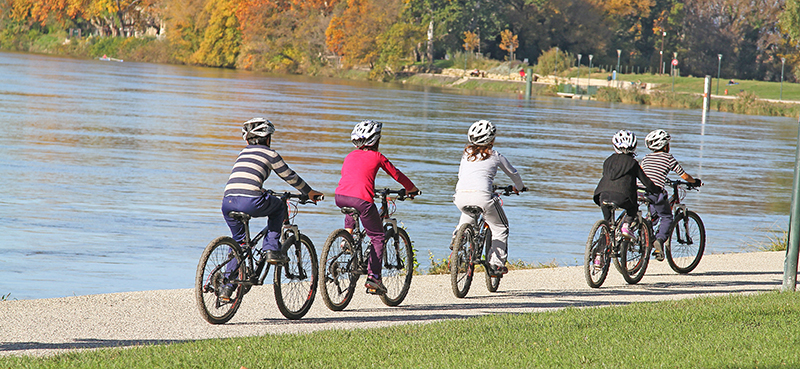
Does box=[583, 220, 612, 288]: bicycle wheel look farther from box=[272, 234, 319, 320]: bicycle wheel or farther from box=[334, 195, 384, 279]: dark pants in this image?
box=[272, 234, 319, 320]: bicycle wheel

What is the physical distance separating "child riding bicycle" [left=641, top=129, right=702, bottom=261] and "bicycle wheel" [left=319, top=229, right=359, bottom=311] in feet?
12.4

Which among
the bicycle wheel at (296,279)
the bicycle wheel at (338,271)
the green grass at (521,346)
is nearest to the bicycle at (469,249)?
the bicycle wheel at (338,271)

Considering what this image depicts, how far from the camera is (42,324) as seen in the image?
24.5ft

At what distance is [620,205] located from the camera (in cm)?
993

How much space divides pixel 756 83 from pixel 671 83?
7.41 m

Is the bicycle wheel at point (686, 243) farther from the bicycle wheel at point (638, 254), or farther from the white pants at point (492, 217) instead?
the white pants at point (492, 217)

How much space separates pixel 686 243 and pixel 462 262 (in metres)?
3.42

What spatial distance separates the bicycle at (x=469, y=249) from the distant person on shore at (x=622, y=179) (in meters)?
1.17

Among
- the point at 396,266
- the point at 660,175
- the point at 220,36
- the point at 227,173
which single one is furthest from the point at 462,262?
the point at 220,36

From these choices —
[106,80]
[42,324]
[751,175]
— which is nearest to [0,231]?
[42,324]

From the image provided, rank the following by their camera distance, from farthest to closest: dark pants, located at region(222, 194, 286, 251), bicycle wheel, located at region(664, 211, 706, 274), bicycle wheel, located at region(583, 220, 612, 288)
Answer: bicycle wheel, located at region(664, 211, 706, 274), bicycle wheel, located at region(583, 220, 612, 288), dark pants, located at region(222, 194, 286, 251)

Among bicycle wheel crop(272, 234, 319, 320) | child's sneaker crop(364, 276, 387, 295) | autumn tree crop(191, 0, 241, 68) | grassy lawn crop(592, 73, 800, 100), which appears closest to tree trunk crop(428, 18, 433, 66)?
grassy lawn crop(592, 73, 800, 100)

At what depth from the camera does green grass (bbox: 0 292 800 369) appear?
20.1 ft

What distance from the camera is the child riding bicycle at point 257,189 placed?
25.0 ft
